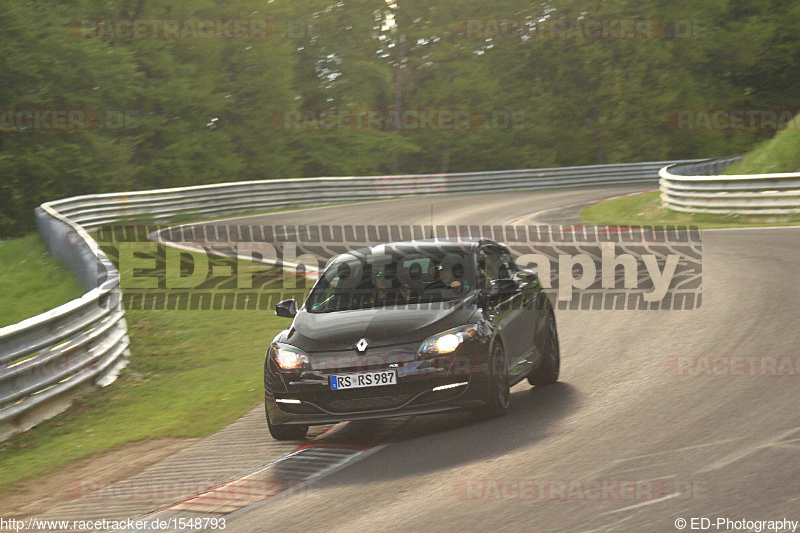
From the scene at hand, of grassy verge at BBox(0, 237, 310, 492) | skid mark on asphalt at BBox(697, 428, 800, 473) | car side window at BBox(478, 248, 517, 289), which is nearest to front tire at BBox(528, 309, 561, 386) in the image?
car side window at BBox(478, 248, 517, 289)

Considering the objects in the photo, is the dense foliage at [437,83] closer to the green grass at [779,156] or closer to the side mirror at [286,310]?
the green grass at [779,156]

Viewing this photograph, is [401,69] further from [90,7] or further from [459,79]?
[90,7]

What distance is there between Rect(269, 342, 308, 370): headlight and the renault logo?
47 centimetres

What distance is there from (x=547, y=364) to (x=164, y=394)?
14.3 ft

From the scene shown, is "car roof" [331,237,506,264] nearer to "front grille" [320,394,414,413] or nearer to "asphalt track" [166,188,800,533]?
"asphalt track" [166,188,800,533]

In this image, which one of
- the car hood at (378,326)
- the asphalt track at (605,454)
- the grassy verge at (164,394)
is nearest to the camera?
the asphalt track at (605,454)

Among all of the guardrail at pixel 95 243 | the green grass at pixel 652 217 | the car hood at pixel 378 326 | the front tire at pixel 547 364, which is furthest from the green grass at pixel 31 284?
the green grass at pixel 652 217

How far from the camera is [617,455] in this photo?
6738 mm

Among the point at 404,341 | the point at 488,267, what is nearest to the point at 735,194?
the point at 488,267

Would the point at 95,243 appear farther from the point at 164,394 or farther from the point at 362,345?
the point at 362,345

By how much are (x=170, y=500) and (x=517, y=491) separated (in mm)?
2519

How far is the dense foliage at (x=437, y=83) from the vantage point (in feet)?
181

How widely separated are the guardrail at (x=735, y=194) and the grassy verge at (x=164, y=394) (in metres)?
13.1

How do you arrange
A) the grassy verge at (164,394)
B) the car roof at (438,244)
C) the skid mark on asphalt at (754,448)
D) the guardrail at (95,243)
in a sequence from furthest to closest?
the guardrail at (95,243) → the car roof at (438,244) → the grassy verge at (164,394) → the skid mark on asphalt at (754,448)
